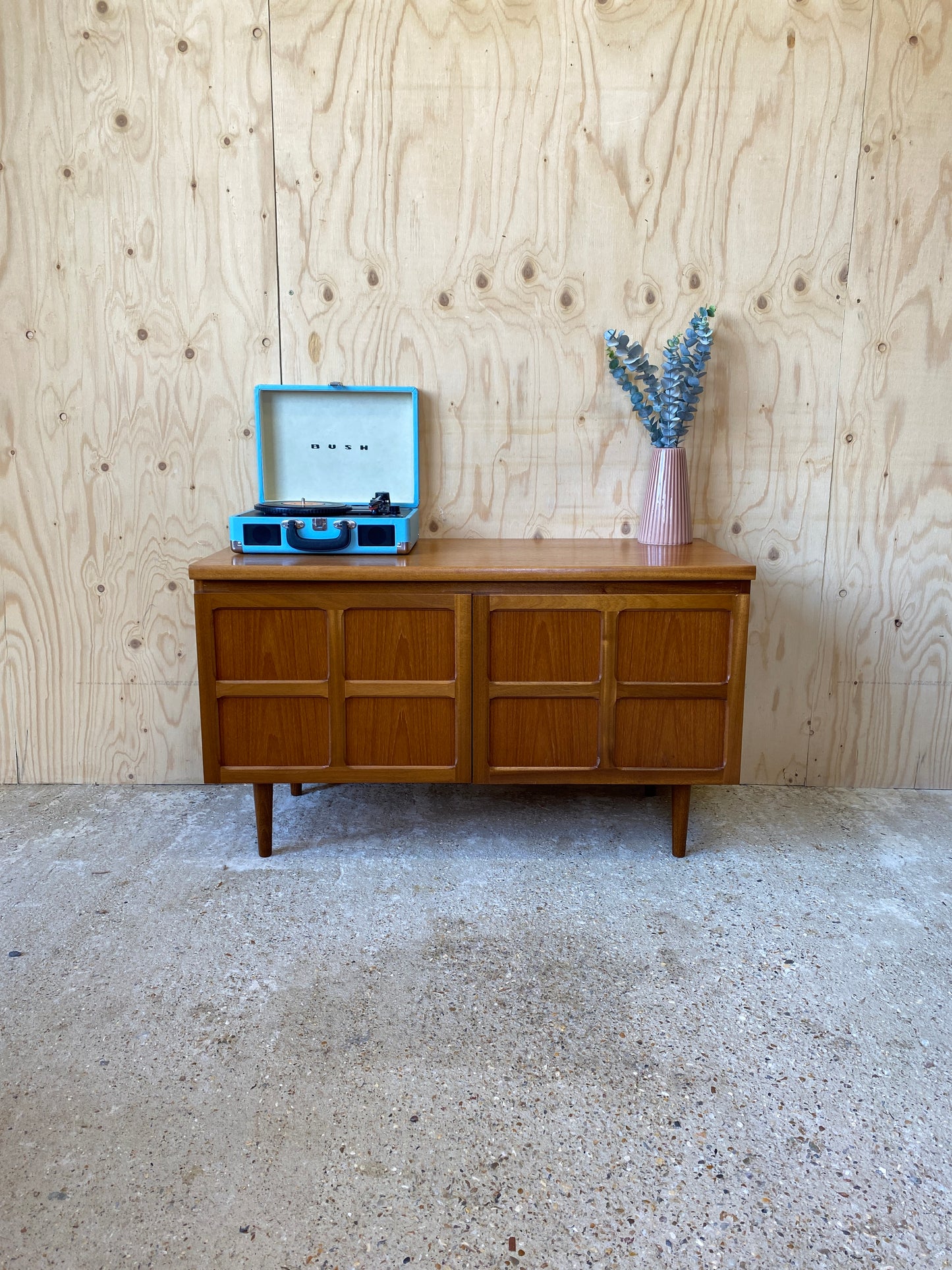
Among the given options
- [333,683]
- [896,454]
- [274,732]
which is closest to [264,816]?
[274,732]

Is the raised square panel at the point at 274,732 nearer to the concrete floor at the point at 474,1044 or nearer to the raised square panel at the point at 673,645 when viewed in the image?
the concrete floor at the point at 474,1044

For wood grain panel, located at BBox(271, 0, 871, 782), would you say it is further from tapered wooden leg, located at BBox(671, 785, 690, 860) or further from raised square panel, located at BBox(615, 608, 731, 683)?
tapered wooden leg, located at BBox(671, 785, 690, 860)

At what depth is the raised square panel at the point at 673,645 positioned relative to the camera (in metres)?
1.88

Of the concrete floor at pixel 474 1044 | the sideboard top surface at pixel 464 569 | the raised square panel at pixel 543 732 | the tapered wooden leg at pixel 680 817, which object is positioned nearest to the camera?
the concrete floor at pixel 474 1044

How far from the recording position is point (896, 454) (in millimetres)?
2305

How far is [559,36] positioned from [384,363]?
927 mm

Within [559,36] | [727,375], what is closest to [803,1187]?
[727,375]

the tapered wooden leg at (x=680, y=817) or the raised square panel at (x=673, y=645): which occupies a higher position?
the raised square panel at (x=673, y=645)

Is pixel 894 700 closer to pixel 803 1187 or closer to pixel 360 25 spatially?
pixel 803 1187

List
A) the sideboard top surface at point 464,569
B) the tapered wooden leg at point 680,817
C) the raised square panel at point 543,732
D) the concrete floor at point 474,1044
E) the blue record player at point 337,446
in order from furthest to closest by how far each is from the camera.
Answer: the blue record player at point 337,446, the tapered wooden leg at point 680,817, the raised square panel at point 543,732, the sideboard top surface at point 464,569, the concrete floor at point 474,1044

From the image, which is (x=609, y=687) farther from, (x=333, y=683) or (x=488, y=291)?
(x=488, y=291)

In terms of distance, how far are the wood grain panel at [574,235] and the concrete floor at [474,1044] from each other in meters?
0.89

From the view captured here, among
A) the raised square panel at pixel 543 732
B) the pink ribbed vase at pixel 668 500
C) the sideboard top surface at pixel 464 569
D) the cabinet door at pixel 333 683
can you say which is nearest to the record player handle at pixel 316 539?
the sideboard top surface at pixel 464 569

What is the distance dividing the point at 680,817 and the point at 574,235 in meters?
1.55
